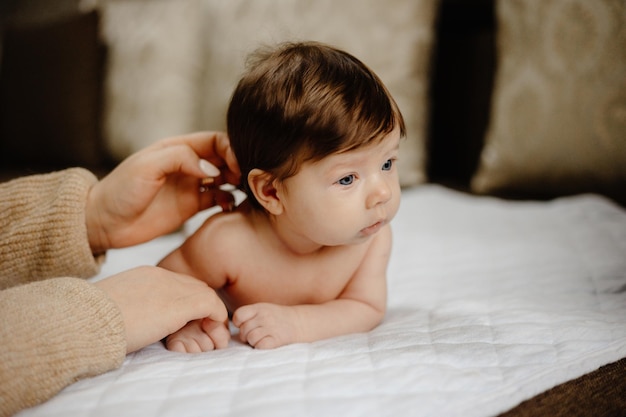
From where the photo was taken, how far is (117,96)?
1.96m

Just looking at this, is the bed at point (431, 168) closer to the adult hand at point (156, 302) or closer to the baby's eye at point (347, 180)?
the adult hand at point (156, 302)

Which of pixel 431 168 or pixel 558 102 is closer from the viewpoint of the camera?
pixel 558 102

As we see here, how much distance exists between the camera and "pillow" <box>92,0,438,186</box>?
1644mm

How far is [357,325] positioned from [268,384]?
24 centimetres

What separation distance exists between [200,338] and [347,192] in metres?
0.27

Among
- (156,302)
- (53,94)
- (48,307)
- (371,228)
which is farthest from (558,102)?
(53,94)

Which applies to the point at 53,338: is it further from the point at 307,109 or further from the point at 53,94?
the point at 53,94

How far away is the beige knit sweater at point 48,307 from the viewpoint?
22.3 inches

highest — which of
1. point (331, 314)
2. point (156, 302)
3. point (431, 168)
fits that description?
point (156, 302)

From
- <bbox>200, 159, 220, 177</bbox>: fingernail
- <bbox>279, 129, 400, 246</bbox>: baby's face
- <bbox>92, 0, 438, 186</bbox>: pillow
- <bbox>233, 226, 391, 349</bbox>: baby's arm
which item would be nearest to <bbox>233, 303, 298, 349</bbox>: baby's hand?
<bbox>233, 226, 391, 349</bbox>: baby's arm

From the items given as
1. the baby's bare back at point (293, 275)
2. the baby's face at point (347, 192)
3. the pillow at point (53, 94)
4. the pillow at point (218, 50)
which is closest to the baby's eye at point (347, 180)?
the baby's face at point (347, 192)

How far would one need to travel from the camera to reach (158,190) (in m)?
0.90

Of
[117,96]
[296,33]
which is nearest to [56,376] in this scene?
[296,33]

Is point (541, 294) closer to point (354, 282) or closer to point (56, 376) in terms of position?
point (354, 282)
